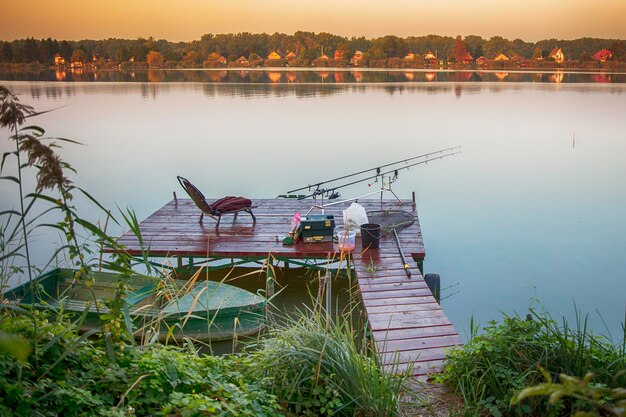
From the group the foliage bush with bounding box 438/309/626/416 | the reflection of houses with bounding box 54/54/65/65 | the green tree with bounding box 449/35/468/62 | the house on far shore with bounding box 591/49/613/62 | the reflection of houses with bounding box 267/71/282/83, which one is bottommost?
the foliage bush with bounding box 438/309/626/416

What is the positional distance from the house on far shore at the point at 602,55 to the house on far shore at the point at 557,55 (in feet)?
12.1

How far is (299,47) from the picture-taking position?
7881 centimetres

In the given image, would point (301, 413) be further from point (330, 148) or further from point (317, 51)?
point (317, 51)

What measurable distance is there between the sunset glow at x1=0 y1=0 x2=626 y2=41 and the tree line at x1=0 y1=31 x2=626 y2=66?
3645 mm

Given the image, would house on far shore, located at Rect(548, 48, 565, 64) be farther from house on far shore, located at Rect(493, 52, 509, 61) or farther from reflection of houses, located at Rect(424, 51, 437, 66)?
reflection of houses, located at Rect(424, 51, 437, 66)

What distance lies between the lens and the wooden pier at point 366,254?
17.5 ft

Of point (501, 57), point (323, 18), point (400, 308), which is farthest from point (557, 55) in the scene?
point (400, 308)


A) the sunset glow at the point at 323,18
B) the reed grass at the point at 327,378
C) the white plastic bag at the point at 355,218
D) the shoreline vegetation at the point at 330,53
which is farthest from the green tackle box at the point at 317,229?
the shoreline vegetation at the point at 330,53

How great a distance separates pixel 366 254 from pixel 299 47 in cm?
7316

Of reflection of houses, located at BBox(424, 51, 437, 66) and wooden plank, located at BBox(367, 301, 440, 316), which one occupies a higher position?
reflection of houses, located at BBox(424, 51, 437, 66)

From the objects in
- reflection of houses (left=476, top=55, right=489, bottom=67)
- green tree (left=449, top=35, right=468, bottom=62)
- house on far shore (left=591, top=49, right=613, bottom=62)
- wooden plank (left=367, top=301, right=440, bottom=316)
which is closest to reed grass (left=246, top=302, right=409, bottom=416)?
wooden plank (left=367, top=301, right=440, bottom=316)

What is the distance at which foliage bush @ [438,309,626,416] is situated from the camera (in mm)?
3461

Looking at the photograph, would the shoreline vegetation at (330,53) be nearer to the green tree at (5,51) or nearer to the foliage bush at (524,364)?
the green tree at (5,51)

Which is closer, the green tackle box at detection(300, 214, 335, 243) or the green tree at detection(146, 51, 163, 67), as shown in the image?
the green tackle box at detection(300, 214, 335, 243)
